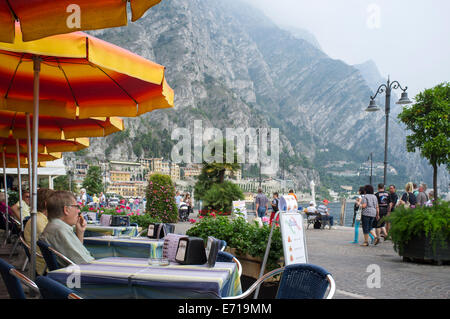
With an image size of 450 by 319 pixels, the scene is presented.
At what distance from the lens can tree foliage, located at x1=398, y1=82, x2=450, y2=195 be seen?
8.64 m

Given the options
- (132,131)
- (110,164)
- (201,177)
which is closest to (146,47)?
(132,131)

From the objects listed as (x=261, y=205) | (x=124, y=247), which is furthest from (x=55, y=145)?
(x=261, y=205)

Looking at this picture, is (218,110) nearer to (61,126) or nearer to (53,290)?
(61,126)

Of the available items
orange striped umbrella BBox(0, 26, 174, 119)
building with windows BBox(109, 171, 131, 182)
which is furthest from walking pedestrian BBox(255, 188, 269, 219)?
building with windows BBox(109, 171, 131, 182)

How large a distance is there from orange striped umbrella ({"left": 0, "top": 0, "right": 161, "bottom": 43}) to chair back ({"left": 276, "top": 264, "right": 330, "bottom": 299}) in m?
1.89

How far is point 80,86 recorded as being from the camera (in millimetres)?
4855

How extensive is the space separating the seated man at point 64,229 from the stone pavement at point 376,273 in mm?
742

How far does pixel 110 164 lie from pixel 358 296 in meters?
130

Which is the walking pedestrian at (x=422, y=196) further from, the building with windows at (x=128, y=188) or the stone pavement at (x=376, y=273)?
the building with windows at (x=128, y=188)

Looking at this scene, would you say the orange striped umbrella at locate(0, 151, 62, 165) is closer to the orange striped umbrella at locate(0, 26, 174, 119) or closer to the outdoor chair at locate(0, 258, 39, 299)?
the orange striped umbrella at locate(0, 26, 174, 119)

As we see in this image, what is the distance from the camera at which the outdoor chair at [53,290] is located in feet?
5.23

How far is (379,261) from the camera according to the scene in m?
8.02
